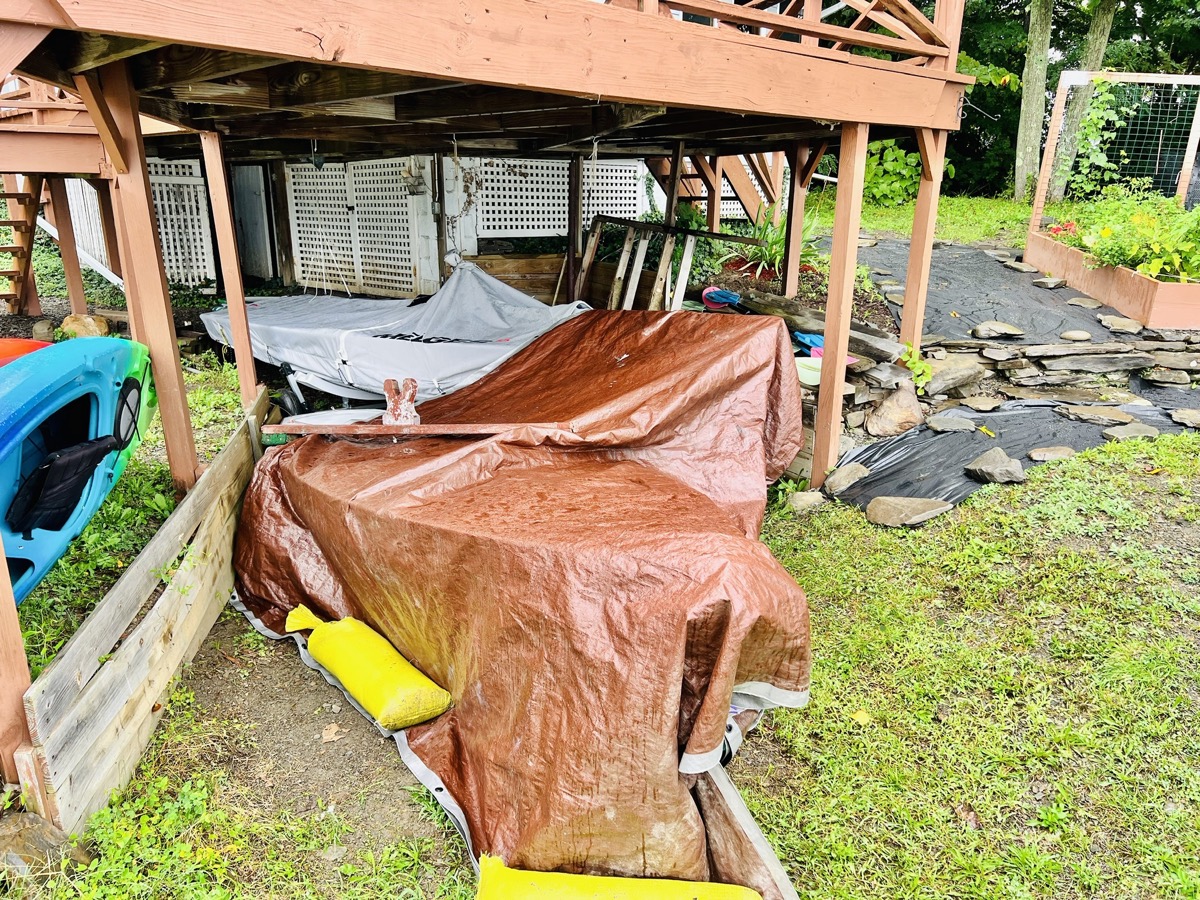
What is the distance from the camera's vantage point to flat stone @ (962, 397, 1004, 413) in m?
5.91

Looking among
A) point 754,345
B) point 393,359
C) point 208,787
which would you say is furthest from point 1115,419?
point 208,787

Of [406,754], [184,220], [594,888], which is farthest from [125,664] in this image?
[184,220]

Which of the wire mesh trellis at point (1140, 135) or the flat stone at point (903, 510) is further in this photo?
the wire mesh trellis at point (1140, 135)

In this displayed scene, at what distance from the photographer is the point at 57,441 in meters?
3.22

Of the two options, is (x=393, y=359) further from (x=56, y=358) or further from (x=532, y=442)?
(x=56, y=358)

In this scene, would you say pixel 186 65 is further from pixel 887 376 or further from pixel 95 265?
pixel 95 265

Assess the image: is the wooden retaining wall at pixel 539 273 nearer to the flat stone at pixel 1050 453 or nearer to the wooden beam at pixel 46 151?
the wooden beam at pixel 46 151

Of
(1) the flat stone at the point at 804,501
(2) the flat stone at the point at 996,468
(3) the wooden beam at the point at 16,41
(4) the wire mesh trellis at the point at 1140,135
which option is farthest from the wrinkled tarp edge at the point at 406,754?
(4) the wire mesh trellis at the point at 1140,135

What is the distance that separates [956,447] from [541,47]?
3.83m

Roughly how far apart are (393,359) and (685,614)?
14.2ft

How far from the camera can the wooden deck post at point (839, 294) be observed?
4.73 m

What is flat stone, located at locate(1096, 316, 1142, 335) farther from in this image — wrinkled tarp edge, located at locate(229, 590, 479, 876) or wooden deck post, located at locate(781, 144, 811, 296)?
wrinkled tarp edge, located at locate(229, 590, 479, 876)

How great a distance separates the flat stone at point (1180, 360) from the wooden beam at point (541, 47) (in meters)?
3.51

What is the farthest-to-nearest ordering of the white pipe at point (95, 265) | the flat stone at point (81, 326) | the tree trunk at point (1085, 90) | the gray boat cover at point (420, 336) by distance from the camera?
the tree trunk at point (1085, 90), the white pipe at point (95, 265), the flat stone at point (81, 326), the gray boat cover at point (420, 336)
